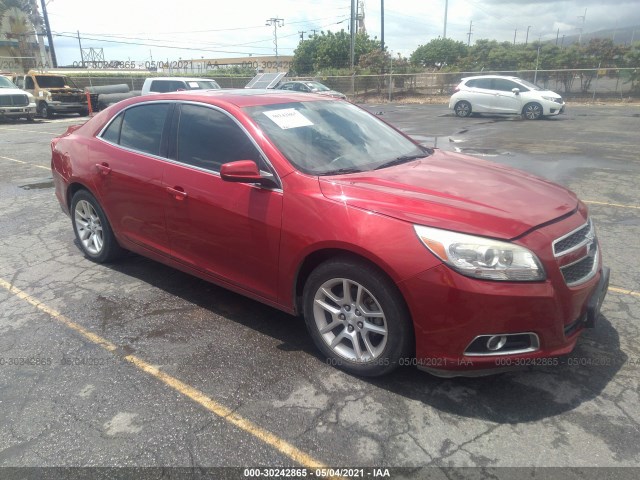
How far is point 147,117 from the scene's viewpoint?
411 centimetres

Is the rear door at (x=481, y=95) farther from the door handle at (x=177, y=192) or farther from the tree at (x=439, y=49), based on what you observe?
the tree at (x=439, y=49)

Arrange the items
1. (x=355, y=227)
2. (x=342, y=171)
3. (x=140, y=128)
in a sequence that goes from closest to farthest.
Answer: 1. (x=355, y=227)
2. (x=342, y=171)
3. (x=140, y=128)

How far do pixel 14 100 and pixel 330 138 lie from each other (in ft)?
72.9

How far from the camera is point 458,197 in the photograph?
2.83 m

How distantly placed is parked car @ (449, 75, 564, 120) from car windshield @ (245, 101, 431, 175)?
55.7 feet

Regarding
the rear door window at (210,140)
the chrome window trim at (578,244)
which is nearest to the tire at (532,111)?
the chrome window trim at (578,244)

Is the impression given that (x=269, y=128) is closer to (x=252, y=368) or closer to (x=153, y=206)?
(x=153, y=206)

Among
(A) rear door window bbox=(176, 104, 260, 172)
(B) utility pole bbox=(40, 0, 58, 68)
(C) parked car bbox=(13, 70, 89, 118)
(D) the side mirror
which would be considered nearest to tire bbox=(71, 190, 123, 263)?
(A) rear door window bbox=(176, 104, 260, 172)

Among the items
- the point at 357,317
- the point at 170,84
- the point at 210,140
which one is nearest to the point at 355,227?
the point at 357,317

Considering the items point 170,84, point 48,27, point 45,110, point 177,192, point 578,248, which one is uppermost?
point 48,27

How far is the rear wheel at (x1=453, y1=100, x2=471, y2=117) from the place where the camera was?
2069 cm

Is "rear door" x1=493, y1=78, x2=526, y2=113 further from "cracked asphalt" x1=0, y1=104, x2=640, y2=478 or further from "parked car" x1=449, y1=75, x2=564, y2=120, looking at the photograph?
"cracked asphalt" x1=0, y1=104, x2=640, y2=478

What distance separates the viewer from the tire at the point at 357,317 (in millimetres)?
2672

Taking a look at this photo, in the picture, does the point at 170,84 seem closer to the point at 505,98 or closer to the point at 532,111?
the point at 505,98
